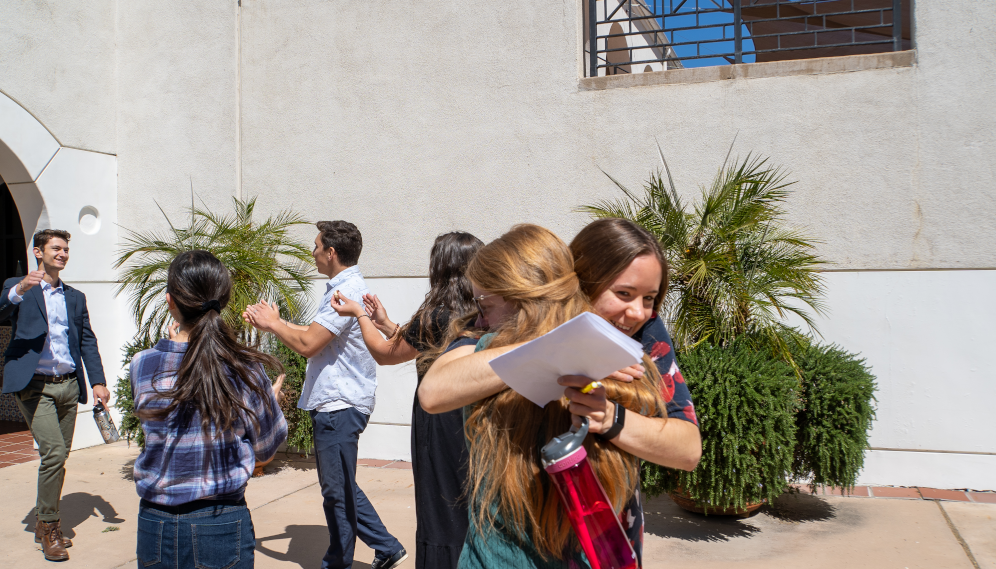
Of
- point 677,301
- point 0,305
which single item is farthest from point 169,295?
point 677,301

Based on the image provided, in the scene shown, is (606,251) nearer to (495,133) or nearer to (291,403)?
(495,133)

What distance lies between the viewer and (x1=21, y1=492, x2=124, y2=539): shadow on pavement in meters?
5.00

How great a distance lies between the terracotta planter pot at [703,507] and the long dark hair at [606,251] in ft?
11.1

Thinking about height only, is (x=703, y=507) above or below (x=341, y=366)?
below

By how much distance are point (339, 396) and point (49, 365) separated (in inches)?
86.6

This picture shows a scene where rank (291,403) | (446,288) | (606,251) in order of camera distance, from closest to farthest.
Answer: (606,251)
(446,288)
(291,403)

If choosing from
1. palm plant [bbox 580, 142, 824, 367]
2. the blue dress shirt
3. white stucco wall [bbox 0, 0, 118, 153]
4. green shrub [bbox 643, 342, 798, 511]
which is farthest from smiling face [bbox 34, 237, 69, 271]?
green shrub [bbox 643, 342, 798, 511]

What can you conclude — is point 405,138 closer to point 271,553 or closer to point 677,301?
point 677,301

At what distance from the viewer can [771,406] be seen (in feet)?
13.8

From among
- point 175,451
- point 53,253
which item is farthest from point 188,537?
point 53,253

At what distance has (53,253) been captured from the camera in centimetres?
465

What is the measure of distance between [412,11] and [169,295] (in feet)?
16.2

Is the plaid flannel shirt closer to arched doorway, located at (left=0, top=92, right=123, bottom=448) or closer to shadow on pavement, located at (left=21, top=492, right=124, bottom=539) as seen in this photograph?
shadow on pavement, located at (left=21, top=492, right=124, bottom=539)

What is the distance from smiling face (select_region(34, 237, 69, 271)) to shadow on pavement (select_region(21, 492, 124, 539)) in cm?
182
